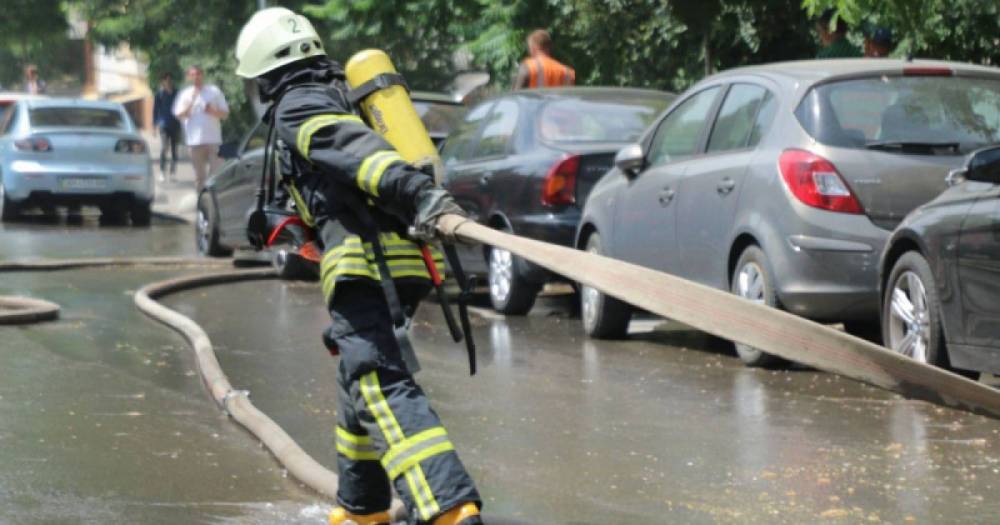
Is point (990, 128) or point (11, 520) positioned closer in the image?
point (11, 520)

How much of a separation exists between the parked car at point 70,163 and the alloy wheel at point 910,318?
16178mm

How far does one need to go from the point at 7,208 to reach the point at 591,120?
43.0 feet

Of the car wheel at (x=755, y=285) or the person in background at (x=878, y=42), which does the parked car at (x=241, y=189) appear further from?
Result: the car wheel at (x=755, y=285)

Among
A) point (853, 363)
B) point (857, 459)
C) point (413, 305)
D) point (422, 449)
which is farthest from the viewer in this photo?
point (857, 459)

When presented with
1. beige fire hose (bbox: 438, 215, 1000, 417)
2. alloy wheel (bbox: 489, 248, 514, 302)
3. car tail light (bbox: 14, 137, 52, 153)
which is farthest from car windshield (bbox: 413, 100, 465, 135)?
beige fire hose (bbox: 438, 215, 1000, 417)

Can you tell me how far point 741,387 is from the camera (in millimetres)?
9656

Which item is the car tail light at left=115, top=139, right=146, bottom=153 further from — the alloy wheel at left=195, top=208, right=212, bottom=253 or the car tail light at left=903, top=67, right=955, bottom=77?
the car tail light at left=903, top=67, right=955, bottom=77

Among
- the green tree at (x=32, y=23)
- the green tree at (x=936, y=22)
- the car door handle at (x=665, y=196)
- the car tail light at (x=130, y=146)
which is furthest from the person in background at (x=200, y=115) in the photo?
the car door handle at (x=665, y=196)

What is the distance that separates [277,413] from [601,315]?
3.38m

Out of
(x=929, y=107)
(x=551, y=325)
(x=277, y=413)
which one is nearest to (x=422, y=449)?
(x=277, y=413)

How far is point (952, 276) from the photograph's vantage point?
8961 millimetres

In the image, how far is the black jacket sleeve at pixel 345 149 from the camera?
557cm

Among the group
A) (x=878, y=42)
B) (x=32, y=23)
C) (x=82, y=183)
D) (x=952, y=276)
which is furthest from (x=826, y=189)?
(x=32, y=23)

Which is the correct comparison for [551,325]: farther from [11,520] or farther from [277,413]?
[11,520]
